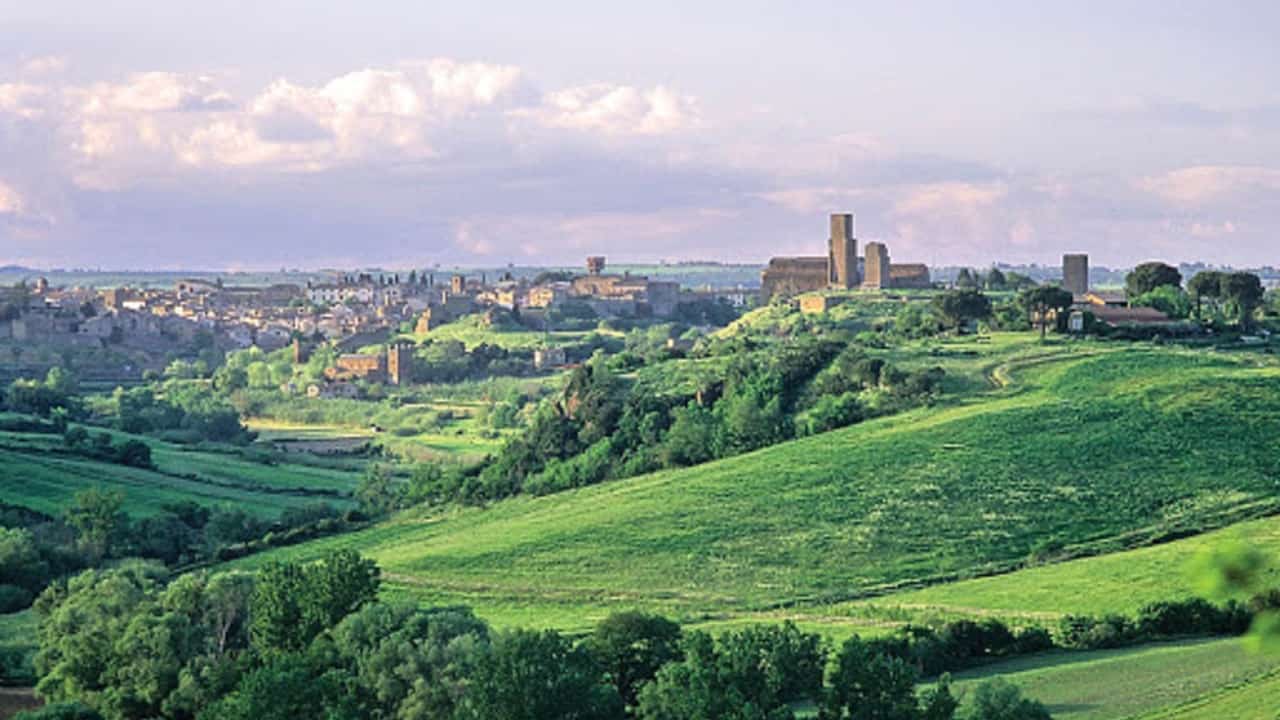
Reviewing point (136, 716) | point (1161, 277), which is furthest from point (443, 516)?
point (1161, 277)

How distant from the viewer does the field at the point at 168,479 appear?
279ft

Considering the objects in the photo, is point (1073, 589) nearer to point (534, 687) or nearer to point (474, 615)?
point (474, 615)

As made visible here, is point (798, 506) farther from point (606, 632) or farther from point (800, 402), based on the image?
point (606, 632)

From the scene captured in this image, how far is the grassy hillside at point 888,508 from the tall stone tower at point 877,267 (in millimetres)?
72603

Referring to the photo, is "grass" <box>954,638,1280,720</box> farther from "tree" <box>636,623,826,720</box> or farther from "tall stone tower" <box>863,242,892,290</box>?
"tall stone tower" <box>863,242,892,290</box>

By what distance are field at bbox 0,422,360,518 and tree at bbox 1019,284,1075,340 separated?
3969 cm

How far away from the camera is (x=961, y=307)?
10225cm

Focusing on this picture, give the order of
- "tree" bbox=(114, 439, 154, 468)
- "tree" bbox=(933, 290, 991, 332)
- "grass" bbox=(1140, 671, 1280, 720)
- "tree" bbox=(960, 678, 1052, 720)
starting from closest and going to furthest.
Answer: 1. "grass" bbox=(1140, 671, 1280, 720)
2. "tree" bbox=(960, 678, 1052, 720)
3. "tree" bbox=(114, 439, 154, 468)
4. "tree" bbox=(933, 290, 991, 332)

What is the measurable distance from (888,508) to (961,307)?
1485 inches

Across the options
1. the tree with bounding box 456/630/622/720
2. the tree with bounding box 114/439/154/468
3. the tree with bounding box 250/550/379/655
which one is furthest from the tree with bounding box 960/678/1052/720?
the tree with bounding box 114/439/154/468

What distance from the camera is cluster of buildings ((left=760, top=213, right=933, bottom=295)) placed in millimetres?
157500

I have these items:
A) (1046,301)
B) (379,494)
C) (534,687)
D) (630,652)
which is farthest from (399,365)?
(534,687)

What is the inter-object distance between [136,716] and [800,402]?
163ft

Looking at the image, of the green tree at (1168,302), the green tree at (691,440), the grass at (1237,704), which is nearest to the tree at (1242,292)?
the green tree at (1168,302)
